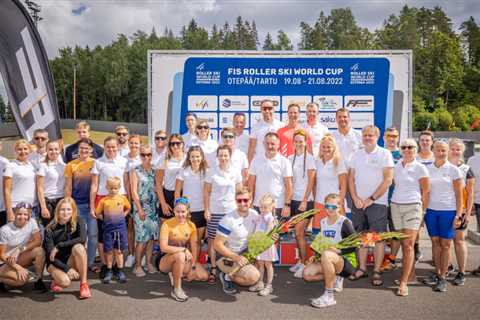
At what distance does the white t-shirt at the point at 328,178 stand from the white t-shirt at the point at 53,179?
3441 mm

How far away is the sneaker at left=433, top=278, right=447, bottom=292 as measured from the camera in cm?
502

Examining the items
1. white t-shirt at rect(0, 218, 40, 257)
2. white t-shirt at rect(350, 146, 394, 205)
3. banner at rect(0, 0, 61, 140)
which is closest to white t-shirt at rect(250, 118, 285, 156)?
white t-shirt at rect(350, 146, 394, 205)

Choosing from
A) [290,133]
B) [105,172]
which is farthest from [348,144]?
[105,172]

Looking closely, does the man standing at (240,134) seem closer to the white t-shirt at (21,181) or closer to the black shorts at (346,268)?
the black shorts at (346,268)

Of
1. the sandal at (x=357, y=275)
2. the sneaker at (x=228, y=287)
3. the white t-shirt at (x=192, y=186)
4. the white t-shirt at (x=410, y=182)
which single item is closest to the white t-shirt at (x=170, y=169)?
the white t-shirt at (x=192, y=186)

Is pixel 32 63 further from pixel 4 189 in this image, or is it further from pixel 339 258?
pixel 339 258

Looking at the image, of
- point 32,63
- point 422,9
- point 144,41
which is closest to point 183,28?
point 144,41

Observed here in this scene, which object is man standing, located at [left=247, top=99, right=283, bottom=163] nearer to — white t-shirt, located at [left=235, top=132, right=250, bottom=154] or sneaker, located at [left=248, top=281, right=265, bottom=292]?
white t-shirt, located at [left=235, top=132, right=250, bottom=154]

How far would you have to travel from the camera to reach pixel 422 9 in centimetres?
7400

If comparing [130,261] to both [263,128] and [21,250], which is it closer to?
[21,250]

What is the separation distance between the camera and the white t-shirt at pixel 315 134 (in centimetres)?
639

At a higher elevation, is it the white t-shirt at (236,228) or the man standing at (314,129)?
the man standing at (314,129)

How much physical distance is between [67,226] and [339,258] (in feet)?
10.7

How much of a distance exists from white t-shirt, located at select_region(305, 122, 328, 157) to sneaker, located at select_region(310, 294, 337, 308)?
7.76 ft
